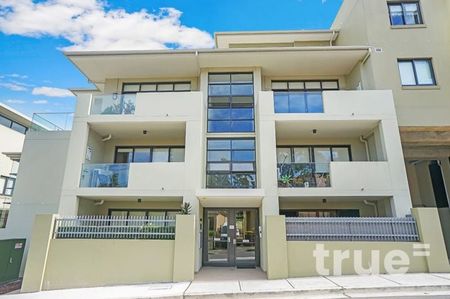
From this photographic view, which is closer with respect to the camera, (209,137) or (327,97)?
(327,97)

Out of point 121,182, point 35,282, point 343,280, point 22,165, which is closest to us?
point 343,280

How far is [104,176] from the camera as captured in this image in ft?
39.0

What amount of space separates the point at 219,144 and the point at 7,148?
1725cm

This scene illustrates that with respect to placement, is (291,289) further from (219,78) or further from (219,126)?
(219,78)

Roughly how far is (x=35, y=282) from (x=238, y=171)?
27.5 ft

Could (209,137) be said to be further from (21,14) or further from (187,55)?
(21,14)

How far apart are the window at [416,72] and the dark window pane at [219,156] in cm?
863

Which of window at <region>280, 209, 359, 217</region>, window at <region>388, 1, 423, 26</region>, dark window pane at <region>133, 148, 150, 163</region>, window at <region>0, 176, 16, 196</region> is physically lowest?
window at <region>280, 209, 359, 217</region>

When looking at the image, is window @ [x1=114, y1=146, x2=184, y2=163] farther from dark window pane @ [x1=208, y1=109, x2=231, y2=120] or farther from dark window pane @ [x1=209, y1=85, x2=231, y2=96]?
dark window pane @ [x1=209, y1=85, x2=231, y2=96]

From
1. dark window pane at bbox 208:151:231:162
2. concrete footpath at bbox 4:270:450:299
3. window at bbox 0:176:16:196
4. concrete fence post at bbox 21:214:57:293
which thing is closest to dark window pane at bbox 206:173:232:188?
dark window pane at bbox 208:151:231:162

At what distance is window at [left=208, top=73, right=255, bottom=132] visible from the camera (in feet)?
43.7

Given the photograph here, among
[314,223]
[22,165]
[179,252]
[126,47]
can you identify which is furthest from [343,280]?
[22,165]

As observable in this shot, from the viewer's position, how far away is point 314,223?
957 cm

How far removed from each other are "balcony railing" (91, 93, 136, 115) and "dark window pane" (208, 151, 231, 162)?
413 centimetres
